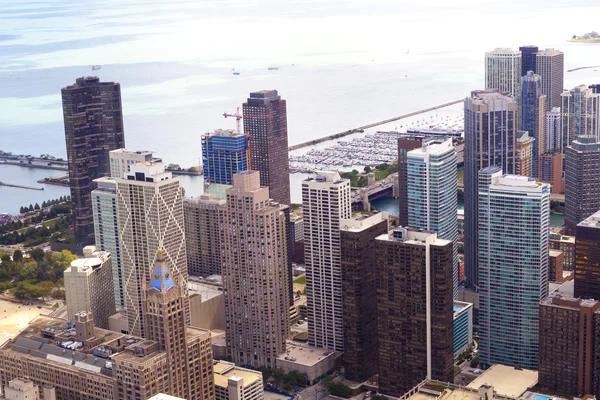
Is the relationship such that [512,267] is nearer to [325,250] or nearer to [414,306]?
[414,306]

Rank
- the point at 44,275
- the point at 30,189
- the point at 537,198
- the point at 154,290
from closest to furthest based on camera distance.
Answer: the point at 154,290, the point at 537,198, the point at 44,275, the point at 30,189

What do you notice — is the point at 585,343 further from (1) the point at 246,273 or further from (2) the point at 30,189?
(2) the point at 30,189

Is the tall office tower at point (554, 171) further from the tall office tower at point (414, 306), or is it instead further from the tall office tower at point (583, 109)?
the tall office tower at point (414, 306)

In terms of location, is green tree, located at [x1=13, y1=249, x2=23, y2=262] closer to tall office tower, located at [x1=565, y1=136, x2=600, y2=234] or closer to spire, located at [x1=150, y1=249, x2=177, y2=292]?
spire, located at [x1=150, y1=249, x2=177, y2=292]

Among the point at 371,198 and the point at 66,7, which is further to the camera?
the point at 66,7

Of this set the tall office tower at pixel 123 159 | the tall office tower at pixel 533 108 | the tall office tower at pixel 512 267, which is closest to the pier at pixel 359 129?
the tall office tower at pixel 533 108

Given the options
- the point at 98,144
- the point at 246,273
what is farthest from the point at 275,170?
the point at 246,273
